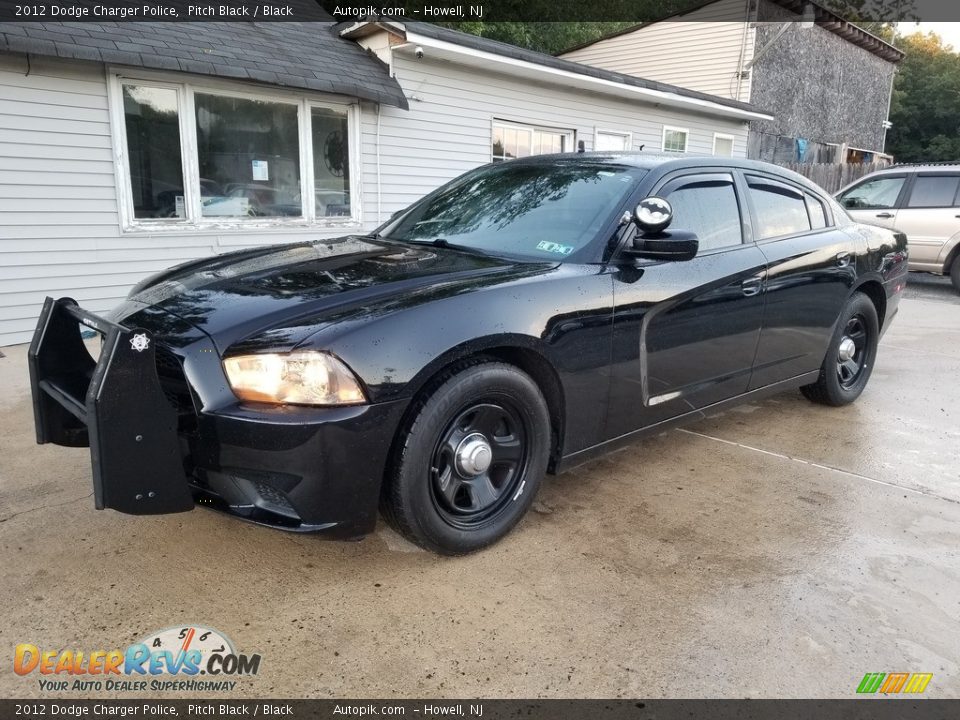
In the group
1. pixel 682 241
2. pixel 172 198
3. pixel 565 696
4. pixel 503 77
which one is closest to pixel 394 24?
pixel 503 77

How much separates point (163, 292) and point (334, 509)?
124cm

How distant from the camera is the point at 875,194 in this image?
1142 cm

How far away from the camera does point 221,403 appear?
2.32 meters

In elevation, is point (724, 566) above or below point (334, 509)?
below

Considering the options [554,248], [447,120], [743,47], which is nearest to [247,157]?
[447,120]

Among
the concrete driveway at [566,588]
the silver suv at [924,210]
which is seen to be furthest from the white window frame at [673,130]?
the concrete driveway at [566,588]

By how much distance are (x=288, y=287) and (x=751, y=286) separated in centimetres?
242

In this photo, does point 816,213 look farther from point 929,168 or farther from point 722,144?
point 722,144

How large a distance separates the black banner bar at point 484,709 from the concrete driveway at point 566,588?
0.14 feet

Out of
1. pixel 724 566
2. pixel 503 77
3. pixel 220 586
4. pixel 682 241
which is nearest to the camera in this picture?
pixel 220 586

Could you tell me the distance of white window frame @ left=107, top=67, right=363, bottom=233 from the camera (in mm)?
6828

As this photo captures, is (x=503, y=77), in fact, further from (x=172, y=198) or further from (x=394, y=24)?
(x=172, y=198)

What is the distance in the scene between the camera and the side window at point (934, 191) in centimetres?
1069

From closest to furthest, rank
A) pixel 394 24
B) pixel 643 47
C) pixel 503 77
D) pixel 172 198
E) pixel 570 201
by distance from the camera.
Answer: pixel 570 201 < pixel 172 198 < pixel 394 24 < pixel 503 77 < pixel 643 47
